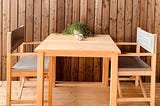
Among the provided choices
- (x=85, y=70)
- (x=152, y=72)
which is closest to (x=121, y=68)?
(x=152, y=72)

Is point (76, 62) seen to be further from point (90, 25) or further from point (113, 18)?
point (113, 18)

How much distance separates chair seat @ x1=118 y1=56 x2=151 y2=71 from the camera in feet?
11.2

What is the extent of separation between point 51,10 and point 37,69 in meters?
1.52

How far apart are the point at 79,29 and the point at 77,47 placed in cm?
92

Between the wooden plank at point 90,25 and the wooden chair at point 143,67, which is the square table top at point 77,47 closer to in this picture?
the wooden chair at point 143,67

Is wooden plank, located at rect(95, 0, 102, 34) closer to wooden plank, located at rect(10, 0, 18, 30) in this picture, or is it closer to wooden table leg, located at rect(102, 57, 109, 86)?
wooden table leg, located at rect(102, 57, 109, 86)

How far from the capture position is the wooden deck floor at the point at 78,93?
3.74 meters

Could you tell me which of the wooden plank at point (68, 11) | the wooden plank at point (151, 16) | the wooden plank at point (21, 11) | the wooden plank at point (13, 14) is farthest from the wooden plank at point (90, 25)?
the wooden plank at point (13, 14)

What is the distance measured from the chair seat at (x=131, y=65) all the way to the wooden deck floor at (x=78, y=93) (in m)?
0.47

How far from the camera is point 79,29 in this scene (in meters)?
4.18

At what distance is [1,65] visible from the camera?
4.60m

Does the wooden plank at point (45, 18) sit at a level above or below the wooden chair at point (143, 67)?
above

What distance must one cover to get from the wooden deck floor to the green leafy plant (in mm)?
731

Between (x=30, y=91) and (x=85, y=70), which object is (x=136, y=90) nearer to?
(x=85, y=70)
